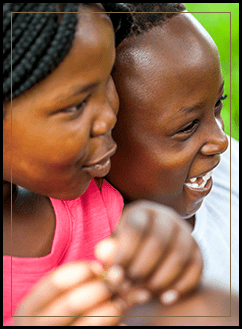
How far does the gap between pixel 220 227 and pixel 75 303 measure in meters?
0.41

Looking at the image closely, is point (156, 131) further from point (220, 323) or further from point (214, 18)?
point (214, 18)

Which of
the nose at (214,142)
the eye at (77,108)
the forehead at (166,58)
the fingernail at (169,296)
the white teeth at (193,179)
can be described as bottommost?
the white teeth at (193,179)

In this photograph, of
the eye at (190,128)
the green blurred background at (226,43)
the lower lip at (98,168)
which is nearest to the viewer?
the lower lip at (98,168)

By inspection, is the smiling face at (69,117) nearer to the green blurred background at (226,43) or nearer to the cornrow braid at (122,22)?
the cornrow braid at (122,22)

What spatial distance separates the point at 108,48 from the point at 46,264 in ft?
0.82

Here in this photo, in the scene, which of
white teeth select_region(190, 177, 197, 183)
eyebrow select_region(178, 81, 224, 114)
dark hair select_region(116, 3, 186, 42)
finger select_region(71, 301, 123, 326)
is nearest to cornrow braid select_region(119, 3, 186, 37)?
dark hair select_region(116, 3, 186, 42)

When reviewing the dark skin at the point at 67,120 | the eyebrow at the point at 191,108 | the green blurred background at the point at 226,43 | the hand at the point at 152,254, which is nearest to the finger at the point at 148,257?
the hand at the point at 152,254

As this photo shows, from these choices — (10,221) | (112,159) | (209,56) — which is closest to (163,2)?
(209,56)

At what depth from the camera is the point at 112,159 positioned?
519 mm

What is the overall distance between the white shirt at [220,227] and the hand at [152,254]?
25cm

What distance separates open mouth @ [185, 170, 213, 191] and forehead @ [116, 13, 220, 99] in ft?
0.47

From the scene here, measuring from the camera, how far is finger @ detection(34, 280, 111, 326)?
282 millimetres

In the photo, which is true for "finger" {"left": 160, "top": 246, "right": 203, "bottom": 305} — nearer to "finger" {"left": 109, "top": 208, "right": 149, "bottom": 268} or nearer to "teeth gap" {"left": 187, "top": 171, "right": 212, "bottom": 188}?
"finger" {"left": 109, "top": 208, "right": 149, "bottom": 268}

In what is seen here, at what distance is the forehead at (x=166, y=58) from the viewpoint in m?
0.45
